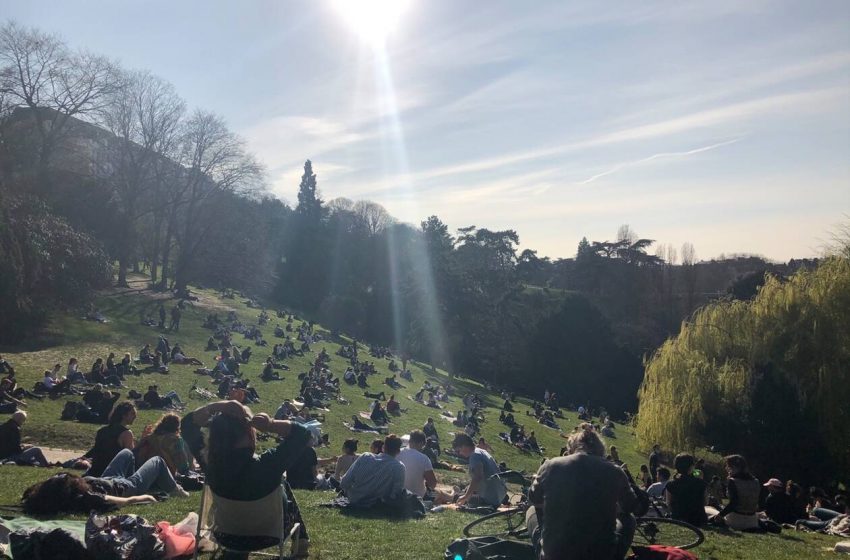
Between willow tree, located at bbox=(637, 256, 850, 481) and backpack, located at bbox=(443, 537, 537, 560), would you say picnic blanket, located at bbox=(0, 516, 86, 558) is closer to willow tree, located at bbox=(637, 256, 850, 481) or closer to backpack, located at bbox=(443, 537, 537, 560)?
backpack, located at bbox=(443, 537, 537, 560)

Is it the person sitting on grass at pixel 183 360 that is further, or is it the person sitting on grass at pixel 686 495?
the person sitting on grass at pixel 183 360

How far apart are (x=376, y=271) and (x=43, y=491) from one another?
211 ft

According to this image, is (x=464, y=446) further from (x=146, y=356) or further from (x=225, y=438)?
(x=146, y=356)

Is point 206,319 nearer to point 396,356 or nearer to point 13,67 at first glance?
point 396,356

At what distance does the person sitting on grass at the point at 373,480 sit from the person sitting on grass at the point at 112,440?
295 cm

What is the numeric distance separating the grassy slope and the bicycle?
0.76m

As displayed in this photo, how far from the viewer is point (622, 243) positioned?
3132 inches

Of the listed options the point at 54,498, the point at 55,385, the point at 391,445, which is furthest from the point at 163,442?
the point at 55,385

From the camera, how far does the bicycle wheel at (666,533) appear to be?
577 centimetres

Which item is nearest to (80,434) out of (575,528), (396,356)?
(575,528)

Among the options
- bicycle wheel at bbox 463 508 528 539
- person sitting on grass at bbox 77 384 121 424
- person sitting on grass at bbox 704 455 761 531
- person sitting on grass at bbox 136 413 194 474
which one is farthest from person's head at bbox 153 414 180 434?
person sitting on grass at bbox 77 384 121 424

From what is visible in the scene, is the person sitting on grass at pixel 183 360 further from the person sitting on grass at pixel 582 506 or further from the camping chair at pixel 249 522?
the person sitting on grass at pixel 582 506

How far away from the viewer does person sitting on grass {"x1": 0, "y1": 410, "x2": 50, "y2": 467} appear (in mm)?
11578

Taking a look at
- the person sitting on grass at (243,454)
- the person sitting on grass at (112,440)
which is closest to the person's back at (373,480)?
the person sitting on grass at (112,440)
